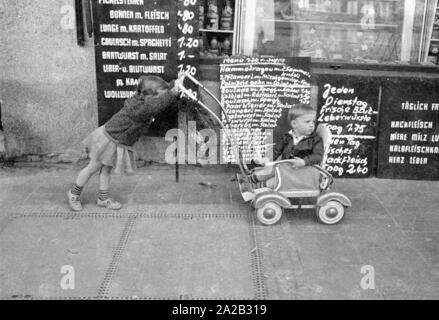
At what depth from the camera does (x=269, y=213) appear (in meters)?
5.40

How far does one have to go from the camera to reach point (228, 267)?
462cm

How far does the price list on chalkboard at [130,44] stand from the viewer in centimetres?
645

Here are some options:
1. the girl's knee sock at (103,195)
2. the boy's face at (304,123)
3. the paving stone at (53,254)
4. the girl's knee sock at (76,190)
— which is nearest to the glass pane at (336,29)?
the boy's face at (304,123)

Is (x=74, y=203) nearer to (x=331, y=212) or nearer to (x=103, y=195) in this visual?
(x=103, y=195)

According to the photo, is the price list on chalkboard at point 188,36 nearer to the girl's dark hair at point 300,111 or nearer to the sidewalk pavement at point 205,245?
the sidewalk pavement at point 205,245

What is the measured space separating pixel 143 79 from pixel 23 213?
1.84 meters

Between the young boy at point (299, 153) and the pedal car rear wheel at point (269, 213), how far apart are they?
0.23 meters

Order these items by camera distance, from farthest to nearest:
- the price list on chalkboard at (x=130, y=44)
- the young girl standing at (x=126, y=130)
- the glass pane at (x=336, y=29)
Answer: the glass pane at (x=336, y=29) → the price list on chalkboard at (x=130, y=44) → the young girl standing at (x=126, y=130)

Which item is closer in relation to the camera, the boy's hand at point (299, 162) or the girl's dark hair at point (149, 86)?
the boy's hand at point (299, 162)

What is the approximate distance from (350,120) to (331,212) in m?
1.65

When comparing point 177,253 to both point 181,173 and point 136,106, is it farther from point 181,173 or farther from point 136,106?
point 181,173

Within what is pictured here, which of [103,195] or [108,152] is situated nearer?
[108,152]

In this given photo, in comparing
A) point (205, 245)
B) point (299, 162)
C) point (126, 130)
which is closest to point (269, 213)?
point (299, 162)
